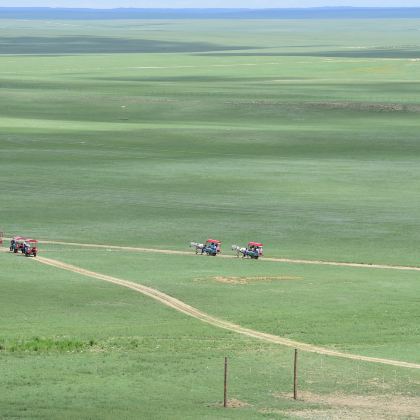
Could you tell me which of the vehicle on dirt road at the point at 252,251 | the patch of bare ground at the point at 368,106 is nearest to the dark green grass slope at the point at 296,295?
the vehicle on dirt road at the point at 252,251

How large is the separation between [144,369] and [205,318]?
10205 millimetres

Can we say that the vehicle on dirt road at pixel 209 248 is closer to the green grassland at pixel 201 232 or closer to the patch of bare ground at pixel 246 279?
the green grassland at pixel 201 232

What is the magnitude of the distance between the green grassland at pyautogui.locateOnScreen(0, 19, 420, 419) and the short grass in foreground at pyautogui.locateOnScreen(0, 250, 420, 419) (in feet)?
0.31

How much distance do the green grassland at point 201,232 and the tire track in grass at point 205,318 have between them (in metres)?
0.67

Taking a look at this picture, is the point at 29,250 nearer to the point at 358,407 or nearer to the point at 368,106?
the point at 358,407

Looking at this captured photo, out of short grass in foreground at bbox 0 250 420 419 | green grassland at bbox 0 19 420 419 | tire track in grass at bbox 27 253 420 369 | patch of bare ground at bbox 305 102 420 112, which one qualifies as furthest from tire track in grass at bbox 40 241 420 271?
patch of bare ground at bbox 305 102 420 112

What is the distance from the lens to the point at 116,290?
59938 mm

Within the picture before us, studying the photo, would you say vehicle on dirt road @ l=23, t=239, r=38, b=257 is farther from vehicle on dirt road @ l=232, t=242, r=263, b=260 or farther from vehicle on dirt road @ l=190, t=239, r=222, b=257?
vehicle on dirt road @ l=232, t=242, r=263, b=260

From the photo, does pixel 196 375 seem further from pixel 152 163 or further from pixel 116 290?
pixel 152 163

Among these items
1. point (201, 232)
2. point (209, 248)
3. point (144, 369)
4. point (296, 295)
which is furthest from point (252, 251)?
point (144, 369)

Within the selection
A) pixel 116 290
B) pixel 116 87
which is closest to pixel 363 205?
pixel 116 290

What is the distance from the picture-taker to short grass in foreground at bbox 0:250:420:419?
131ft

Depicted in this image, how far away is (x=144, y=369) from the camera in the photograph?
44.3 m

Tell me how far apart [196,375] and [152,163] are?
208ft
